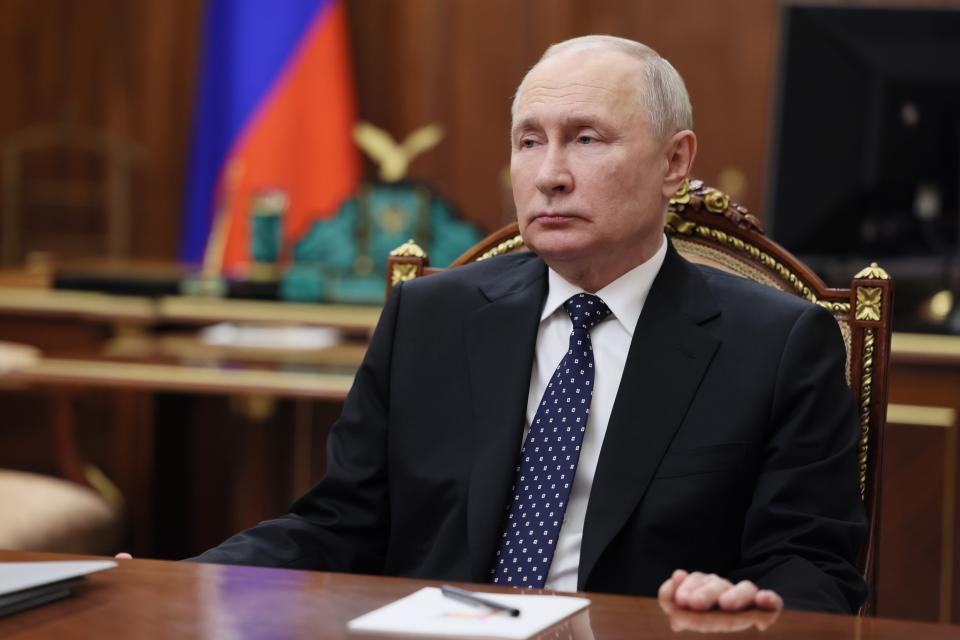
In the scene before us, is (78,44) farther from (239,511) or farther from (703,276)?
(703,276)

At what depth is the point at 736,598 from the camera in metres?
1.36

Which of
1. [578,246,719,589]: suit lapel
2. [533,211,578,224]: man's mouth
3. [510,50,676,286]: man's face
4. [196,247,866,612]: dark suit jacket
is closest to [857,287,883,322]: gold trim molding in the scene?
[196,247,866,612]: dark suit jacket

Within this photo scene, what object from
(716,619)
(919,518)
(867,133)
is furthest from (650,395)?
(867,133)

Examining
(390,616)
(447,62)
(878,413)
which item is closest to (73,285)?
(447,62)

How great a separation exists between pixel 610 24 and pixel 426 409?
4954 mm

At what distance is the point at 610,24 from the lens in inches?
260

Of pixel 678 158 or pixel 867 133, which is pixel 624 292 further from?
pixel 867 133

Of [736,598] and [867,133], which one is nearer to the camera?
[736,598]

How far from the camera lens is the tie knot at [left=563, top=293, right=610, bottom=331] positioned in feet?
6.39

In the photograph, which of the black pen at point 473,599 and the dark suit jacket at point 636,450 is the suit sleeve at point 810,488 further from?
the black pen at point 473,599

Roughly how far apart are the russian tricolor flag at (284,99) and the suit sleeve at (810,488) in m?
4.68

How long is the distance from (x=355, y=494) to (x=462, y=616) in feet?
2.21

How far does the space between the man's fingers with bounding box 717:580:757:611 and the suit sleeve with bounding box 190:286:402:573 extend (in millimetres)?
694

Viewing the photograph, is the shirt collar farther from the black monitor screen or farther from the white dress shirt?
the black monitor screen
